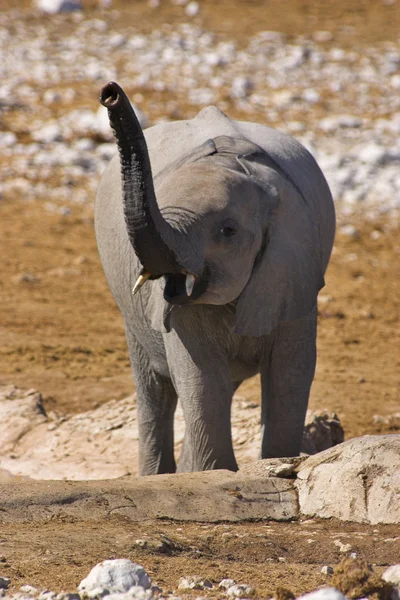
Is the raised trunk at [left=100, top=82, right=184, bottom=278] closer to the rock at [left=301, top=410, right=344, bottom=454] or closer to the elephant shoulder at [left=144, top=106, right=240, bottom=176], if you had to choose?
the elephant shoulder at [left=144, top=106, right=240, bottom=176]

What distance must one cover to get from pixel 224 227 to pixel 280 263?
0.42m

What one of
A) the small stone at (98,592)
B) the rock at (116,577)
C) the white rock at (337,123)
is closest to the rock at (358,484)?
the rock at (116,577)

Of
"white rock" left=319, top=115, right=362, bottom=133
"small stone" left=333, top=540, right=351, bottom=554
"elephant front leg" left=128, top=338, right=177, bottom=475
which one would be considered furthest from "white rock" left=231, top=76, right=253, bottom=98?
"small stone" left=333, top=540, right=351, bottom=554

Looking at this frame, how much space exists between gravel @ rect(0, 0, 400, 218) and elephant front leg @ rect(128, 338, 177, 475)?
707 cm

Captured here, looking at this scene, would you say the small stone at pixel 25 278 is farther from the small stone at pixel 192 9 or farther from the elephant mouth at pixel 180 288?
the small stone at pixel 192 9

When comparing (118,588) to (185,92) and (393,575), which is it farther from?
(185,92)

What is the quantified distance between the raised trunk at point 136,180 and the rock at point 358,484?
3.57ft

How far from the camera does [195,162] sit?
4.80 m

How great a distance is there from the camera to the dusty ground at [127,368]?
12.1 ft

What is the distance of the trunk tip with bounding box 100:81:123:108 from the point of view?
399cm

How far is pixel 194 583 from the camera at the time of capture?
11.2 feet

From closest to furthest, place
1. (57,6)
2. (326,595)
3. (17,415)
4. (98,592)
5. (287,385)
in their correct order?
(326,595) → (98,592) → (287,385) → (17,415) → (57,6)

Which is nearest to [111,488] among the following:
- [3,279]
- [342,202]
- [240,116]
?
[3,279]

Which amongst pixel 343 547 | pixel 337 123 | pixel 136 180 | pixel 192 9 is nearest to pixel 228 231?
pixel 136 180
